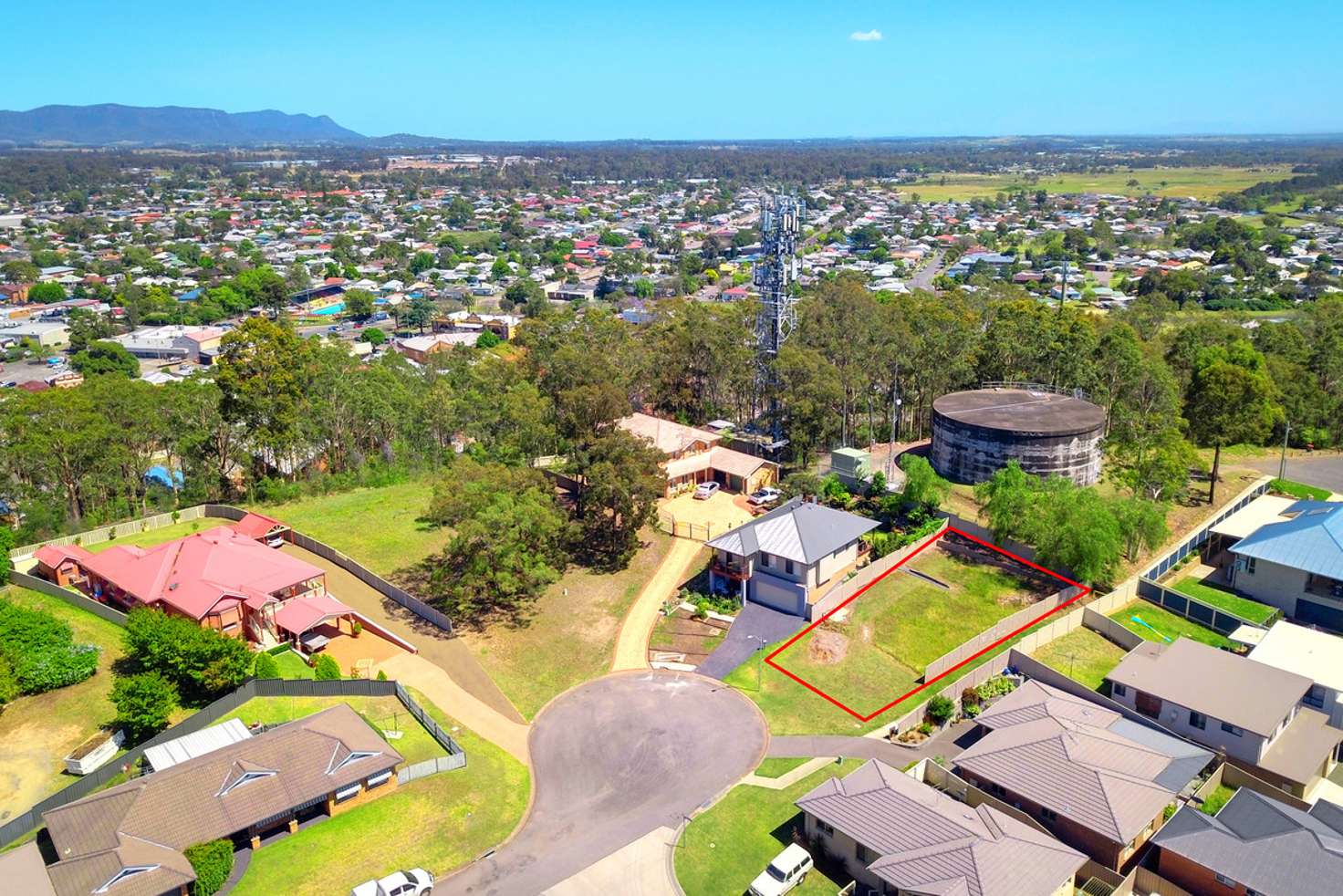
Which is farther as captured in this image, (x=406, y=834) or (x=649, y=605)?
(x=649, y=605)

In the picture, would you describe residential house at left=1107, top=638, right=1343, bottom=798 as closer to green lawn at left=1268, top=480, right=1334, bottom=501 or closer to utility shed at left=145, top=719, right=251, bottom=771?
green lawn at left=1268, top=480, right=1334, bottom=501

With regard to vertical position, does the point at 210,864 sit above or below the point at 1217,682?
below

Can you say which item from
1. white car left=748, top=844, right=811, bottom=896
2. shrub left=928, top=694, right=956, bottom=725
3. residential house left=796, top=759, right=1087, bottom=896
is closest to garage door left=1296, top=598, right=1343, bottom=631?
shrub left=928, top=694, right=956, bottom=725

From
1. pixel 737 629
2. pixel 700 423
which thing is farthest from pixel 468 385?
pixel 737 629

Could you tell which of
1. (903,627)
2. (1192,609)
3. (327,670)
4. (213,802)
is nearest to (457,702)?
(327,670)

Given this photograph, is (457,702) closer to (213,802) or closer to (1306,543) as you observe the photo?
(213,802)
